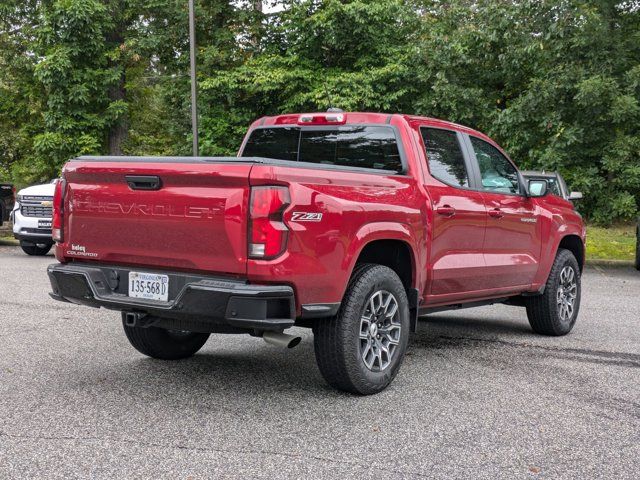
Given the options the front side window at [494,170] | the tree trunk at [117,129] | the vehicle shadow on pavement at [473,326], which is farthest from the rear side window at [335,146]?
the tree trunk at [117,129]

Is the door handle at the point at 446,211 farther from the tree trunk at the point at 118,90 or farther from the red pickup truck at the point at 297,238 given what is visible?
the tree trunk at the point at 118,90

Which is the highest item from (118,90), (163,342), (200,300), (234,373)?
(118,90)

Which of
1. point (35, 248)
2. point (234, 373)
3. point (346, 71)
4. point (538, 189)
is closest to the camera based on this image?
point (234, 373)

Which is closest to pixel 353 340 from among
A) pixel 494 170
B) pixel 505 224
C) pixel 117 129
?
pixel 505 224

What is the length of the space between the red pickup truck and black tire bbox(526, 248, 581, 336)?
43.5 inches

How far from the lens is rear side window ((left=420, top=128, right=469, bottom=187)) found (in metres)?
5.94

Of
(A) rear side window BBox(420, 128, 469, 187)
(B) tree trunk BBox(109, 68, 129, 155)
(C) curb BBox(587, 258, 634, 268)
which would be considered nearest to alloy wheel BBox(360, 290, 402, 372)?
(A) rear side window BBox(420, 128, 469, 187)

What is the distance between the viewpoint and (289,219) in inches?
171

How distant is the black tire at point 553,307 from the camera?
7434 millimetres

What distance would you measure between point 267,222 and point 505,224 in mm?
3027

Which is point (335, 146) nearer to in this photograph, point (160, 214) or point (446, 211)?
point (446, 211)

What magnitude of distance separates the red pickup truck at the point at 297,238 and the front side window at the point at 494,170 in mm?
77

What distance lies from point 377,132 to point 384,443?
2.54 metres

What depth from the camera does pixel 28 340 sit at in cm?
671
